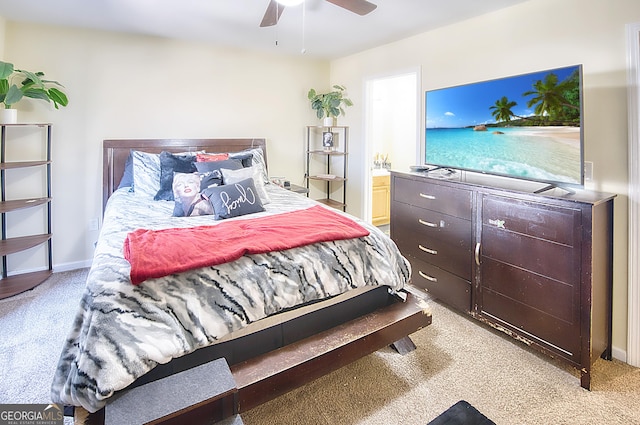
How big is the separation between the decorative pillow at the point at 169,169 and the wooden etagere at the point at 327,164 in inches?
69.5

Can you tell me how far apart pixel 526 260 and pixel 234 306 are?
1792mm

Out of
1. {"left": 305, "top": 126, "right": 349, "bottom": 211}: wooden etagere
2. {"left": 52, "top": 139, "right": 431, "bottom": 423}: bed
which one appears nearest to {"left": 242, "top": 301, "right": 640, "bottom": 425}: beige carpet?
{"left": 52, "top": 139, "right": 431, "bottom": 423}: bed

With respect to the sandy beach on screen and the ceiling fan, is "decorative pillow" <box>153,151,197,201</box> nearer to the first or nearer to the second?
the ceiling fan

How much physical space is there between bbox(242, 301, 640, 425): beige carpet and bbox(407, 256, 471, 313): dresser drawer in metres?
0.35

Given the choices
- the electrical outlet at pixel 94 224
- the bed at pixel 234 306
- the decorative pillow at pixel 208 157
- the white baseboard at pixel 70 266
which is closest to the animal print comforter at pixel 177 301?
the bed at pixel 234 306

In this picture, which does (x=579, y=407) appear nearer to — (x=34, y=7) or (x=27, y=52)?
(x=34, y=7)

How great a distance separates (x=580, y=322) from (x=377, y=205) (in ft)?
10.4

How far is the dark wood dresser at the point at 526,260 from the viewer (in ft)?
6.43

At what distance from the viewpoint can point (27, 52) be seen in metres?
3.24

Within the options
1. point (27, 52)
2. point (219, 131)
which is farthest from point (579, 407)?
point (27, 52)

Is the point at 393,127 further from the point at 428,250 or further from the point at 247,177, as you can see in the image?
the point at 247,177

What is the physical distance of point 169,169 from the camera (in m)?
3.19

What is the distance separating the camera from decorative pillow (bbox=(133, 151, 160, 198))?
10.5 feet

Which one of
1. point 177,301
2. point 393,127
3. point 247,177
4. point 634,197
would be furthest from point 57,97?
point 634,197
